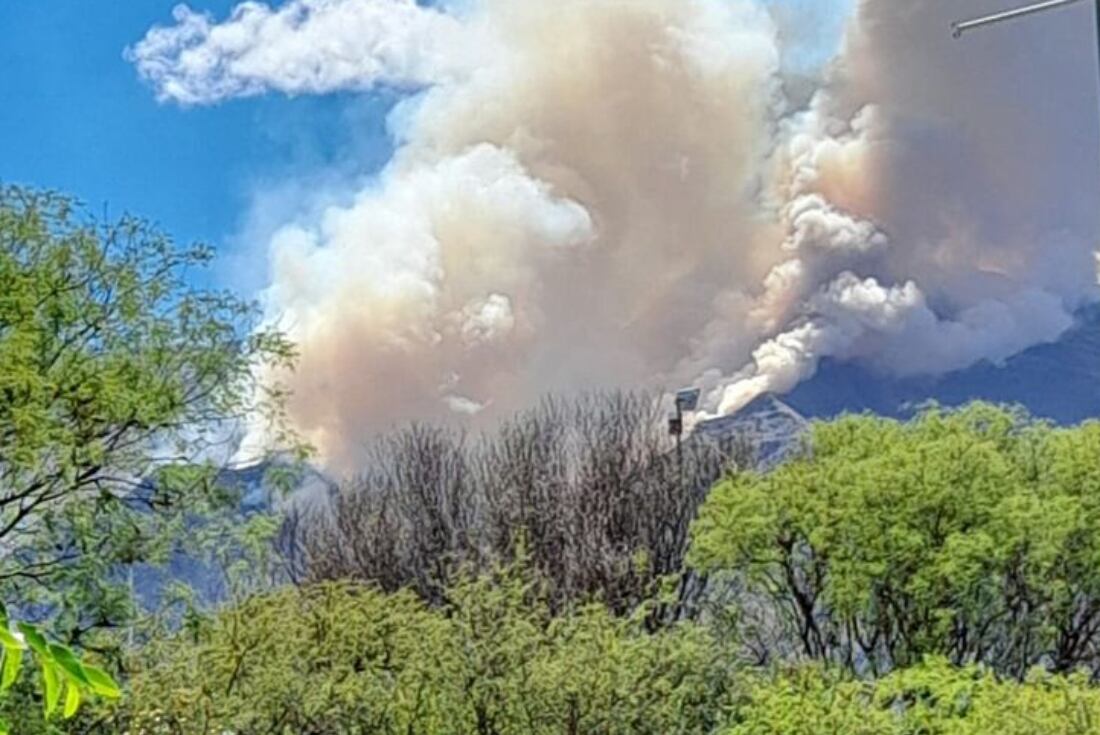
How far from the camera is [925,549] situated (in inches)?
292

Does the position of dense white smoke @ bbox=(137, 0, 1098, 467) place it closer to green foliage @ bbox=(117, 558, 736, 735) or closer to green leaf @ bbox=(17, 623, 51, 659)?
green foliage @ bbox=(117, 558, 736, 735)

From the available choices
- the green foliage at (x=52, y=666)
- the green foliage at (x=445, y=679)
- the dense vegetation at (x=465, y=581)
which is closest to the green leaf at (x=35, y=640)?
the green foliage at (x=52, y=666)

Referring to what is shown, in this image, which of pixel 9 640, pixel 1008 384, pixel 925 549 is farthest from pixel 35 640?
pixel 1008 384

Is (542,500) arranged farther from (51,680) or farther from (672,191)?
(51,680)

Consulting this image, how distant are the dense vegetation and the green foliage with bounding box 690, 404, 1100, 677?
2 centimetres

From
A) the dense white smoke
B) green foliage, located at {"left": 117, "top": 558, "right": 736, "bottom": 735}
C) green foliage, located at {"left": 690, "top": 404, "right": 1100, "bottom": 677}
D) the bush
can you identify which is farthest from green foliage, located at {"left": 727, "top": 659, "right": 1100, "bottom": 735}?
the bush

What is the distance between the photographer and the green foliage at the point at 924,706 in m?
5.24

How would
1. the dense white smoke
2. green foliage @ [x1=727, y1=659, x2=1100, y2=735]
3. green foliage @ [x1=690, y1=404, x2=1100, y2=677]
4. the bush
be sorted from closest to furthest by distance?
1. green foliage @ [x1=727, y1=659, x2=1100, y2=735]
2. green foliage @ [x1=690, y1=404, x2=1100, y2=677]
3. the dense white smoke
4. the bush

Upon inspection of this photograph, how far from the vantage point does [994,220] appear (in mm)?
9328

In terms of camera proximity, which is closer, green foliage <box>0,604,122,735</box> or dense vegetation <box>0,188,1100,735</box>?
green foliage <box>0,604,122,735</box>

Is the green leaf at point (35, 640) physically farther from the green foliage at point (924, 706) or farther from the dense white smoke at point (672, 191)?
the dense white smoke at point (672, 191)

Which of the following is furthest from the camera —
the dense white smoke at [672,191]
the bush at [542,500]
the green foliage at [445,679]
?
the bush at [542,500]

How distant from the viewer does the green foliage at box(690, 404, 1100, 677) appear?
7.41 meters

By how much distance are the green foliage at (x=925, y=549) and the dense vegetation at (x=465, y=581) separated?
2cm
